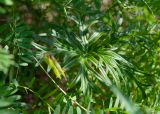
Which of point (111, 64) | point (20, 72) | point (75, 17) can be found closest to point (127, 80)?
point (111, 64)

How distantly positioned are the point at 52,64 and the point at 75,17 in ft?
1.38

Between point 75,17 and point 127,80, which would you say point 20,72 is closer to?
point 75,17

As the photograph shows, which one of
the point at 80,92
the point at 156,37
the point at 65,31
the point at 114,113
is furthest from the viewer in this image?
the point at 156,37

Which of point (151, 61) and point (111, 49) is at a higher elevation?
point (111, 49)

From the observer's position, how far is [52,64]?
1326 millimetres

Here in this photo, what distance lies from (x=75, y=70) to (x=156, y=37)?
407mm

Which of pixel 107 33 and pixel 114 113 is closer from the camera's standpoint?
pixel 114 113

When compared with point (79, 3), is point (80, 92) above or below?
below

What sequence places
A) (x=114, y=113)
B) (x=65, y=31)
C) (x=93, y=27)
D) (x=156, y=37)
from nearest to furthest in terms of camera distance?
(x=114, y=113), (x=65, y=31), (x=156, y=37), (x=93, y=27)

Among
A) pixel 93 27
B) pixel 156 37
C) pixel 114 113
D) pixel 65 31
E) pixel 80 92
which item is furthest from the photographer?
pixel 93 27

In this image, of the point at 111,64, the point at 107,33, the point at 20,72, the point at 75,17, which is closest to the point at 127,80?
the point at 111,64

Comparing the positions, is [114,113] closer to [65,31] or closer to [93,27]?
[65,31]

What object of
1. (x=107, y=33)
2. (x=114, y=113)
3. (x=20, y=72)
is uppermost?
(x=107, y=33)

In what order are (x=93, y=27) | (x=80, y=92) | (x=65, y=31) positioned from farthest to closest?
(x=93, y=27) < (x=65, y=31) < (x=80, y=92)
